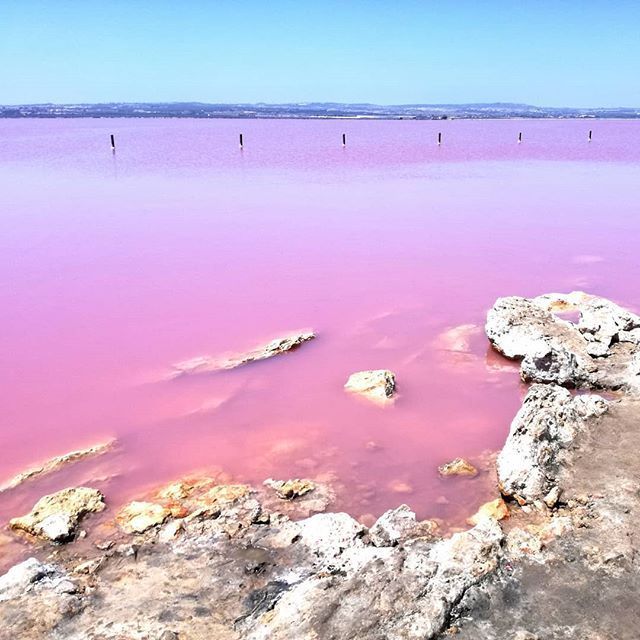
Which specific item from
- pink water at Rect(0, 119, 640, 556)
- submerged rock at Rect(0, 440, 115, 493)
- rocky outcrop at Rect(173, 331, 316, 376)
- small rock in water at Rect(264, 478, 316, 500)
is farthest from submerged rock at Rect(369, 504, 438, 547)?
rocky outcrop at Rect(173, 331, 316, 376)

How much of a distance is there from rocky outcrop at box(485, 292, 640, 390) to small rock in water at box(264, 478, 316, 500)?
4123mm

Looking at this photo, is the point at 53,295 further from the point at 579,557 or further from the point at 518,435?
the point at 579,557

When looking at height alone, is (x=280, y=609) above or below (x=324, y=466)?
above

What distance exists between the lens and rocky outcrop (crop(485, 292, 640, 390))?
9055mm

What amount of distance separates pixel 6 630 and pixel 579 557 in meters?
4.46

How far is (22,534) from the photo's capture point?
20.6 ft

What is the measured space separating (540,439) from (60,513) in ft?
16.5

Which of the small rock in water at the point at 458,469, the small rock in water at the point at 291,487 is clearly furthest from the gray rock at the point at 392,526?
the small rock in water at the point at 458,469

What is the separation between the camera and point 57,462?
300 inches

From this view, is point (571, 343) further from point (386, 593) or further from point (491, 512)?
point (386, 593)

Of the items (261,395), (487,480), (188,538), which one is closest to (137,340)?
(261,395)

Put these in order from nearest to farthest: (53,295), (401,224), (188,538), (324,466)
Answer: (188,538), (324,466), (53,295), (401,224)

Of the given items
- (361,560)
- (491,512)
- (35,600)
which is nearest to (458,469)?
(491,512)

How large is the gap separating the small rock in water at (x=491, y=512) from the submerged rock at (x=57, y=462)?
14.9 feet
